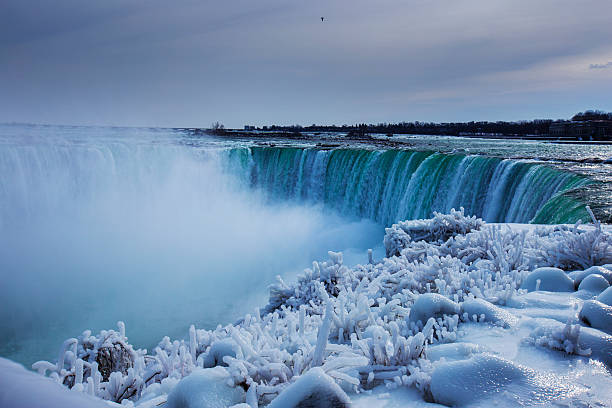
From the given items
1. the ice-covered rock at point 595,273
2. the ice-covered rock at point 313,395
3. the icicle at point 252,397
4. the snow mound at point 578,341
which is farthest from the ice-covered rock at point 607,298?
the icicle at point 252,397

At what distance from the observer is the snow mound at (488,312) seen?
8.18 feet

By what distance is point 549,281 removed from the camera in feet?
10.1

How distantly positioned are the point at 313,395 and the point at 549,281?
238 cm

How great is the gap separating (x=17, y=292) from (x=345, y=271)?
41.6ft

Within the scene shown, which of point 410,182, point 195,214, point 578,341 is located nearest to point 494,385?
point 578,341

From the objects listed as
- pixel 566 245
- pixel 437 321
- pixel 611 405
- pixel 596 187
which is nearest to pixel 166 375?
pixel 437 321

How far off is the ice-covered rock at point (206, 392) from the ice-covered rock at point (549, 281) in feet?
7.55

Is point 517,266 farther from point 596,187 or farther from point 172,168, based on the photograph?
point 172,168

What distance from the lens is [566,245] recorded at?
372 cm

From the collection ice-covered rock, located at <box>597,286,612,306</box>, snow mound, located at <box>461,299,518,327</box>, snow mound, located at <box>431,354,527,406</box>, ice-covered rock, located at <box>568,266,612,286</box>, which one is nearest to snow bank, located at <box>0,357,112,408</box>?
snow mound, located at <box>431,354,527,406</box>

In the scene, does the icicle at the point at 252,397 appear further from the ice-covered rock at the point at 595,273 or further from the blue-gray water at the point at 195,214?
the blue-gray water at the point at 195,214

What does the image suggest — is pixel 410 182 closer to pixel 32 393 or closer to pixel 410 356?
pixel 410 356

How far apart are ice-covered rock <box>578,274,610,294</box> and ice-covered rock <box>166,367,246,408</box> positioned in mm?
2506

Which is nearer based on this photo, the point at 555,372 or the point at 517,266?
the point at 555,372
